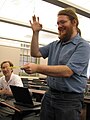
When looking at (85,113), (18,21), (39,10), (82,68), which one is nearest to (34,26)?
(82,68)

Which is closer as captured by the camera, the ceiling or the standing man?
the standing man

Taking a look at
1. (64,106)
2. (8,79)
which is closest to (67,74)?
(64,106)

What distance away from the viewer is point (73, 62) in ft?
4.19

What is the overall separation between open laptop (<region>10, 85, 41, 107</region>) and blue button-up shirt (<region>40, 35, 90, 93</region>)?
87cm

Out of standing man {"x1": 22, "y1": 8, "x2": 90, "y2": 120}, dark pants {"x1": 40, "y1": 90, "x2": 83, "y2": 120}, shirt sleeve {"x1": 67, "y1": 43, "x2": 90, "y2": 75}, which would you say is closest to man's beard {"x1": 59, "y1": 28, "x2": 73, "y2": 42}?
standing man {"x1": 22, "y1": 8, "x2": 90, "y2": 120}

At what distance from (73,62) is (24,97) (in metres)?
1.21

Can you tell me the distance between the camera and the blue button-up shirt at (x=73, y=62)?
1.30m

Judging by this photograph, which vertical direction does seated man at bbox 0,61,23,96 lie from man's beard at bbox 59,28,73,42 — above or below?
below

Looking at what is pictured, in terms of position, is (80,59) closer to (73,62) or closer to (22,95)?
(73,62)

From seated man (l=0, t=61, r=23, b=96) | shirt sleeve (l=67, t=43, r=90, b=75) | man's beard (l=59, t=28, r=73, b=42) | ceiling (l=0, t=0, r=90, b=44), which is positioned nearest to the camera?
shirt sleeve (l=67, t=43, r=90, b=75)

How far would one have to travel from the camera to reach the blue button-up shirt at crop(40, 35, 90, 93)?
51.3 inches

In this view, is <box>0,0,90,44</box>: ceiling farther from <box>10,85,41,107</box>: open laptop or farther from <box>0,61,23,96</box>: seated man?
<box>10,85,41,107</box>: open laptop

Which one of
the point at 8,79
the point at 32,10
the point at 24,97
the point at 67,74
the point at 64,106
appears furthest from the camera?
the point at 32,10

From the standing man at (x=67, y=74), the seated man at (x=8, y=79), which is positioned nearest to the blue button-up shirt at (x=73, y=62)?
the standing man at (x=67, y=74)
